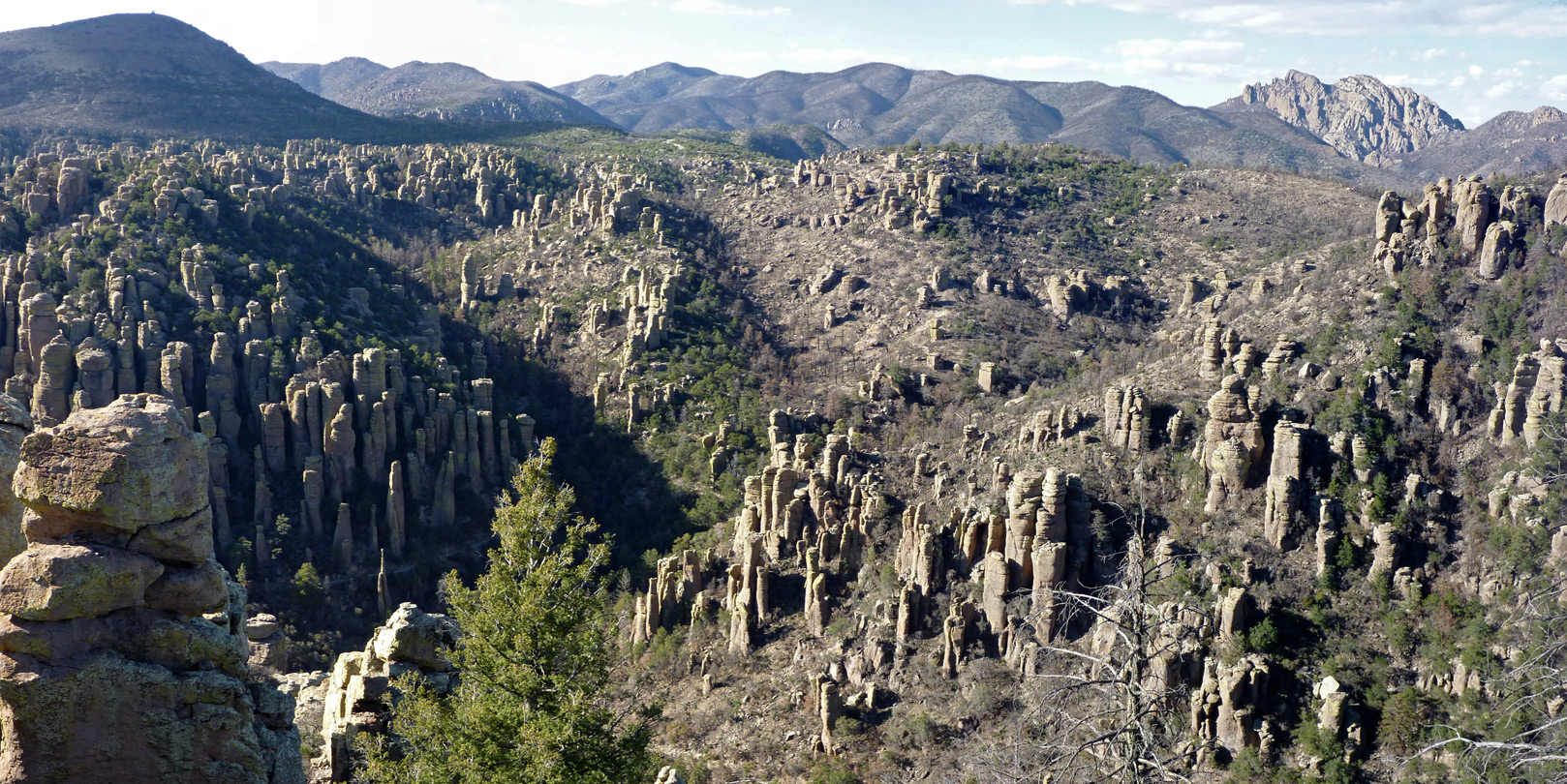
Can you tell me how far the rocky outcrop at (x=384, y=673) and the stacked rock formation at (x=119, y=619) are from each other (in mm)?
5344

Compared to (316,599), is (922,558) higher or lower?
higher

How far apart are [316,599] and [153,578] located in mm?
33866

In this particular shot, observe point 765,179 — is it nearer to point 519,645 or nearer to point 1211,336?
point 1211,336

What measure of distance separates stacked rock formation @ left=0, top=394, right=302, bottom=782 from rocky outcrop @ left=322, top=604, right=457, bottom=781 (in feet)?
17.5

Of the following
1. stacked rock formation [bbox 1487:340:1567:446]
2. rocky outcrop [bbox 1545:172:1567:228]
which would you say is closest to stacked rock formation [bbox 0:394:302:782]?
stacked rock formation [bbox 1487:340:1567:446]

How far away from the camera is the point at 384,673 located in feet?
61.6

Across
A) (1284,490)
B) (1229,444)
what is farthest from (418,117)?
(1284,490)

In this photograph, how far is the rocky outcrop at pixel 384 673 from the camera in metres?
18.3

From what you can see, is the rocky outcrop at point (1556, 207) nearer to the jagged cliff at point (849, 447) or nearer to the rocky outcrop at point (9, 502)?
the jagged cliff at point (849, 447)

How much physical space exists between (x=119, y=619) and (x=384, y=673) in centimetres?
711

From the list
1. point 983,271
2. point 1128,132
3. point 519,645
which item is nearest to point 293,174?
point 983,271

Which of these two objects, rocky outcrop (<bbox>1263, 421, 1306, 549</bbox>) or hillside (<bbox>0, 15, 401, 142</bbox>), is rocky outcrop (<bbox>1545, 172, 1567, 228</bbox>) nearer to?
rocky outcrop (<bbox>1263, 421, 1306, 549</bbox>)

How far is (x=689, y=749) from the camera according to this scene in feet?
102

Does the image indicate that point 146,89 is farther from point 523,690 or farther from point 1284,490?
point 1284,490
